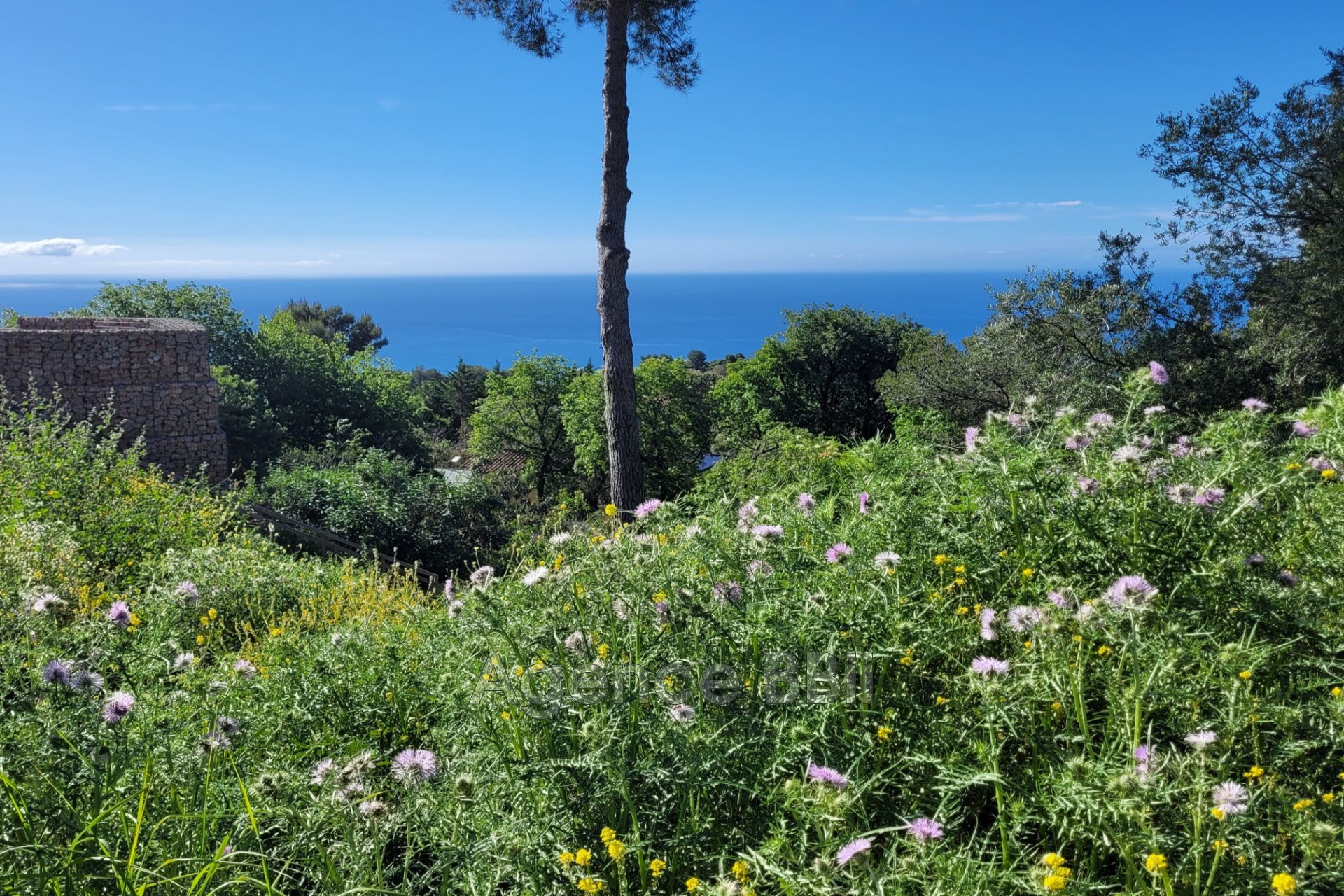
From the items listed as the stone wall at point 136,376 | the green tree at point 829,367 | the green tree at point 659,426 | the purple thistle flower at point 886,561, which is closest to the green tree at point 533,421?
the green tree at point 659,426

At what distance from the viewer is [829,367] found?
2498cm

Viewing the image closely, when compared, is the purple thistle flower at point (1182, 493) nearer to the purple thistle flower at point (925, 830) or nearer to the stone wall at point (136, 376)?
the purple thistle flower at point (925, 830)

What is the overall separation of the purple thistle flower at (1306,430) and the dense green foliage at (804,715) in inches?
5.1

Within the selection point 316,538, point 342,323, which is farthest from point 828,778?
point 342,323

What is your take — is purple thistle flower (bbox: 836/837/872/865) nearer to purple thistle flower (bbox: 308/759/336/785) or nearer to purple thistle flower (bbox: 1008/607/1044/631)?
purple thistle flower (bbox: 1008/607/1044/631)

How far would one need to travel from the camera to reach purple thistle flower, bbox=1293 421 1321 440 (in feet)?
8.80

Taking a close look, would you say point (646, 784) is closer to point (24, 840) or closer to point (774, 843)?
point (774, 843)

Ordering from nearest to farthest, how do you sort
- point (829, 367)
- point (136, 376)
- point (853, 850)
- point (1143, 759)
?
point (853, 850) → point (1143, 759) → point (136, 376) → point (829, 367)

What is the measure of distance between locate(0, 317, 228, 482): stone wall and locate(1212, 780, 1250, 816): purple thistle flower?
1331 centimetres

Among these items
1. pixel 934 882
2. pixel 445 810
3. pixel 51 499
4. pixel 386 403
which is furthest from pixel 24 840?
pixel 386 403

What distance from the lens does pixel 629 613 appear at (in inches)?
78.0

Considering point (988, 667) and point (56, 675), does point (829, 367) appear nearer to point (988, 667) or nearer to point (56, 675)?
point (988, 667)

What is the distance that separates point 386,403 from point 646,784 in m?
22.7

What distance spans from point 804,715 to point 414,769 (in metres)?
0.83
